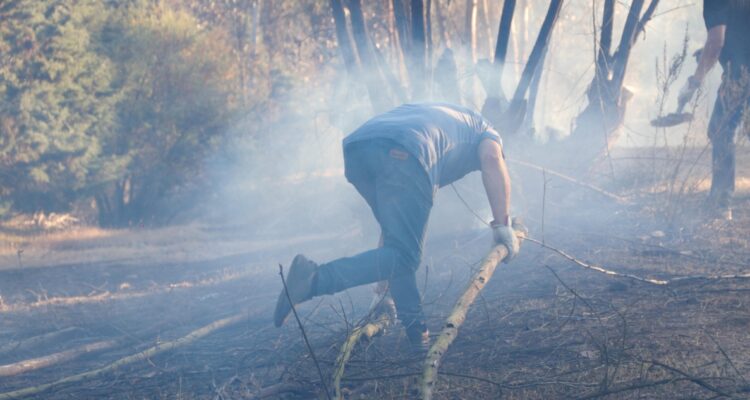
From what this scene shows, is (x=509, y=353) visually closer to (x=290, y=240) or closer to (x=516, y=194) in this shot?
(x=516, y=194)

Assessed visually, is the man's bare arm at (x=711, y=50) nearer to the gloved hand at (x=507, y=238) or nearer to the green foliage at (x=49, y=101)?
the gloved hand at (x=507, y=238)

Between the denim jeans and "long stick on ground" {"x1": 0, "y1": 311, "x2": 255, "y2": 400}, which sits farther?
the denim jeans

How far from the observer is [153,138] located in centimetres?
1366

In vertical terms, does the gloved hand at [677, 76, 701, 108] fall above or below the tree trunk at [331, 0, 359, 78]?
below

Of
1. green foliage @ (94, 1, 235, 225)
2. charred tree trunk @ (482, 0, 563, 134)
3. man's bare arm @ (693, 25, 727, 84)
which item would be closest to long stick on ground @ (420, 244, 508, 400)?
man's bare arm @ (693, 25, 727, 84)

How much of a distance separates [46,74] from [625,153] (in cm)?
951

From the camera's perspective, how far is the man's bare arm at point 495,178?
13.9 ft

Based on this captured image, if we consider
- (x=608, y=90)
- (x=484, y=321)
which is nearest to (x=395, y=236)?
(x=484, y=321)

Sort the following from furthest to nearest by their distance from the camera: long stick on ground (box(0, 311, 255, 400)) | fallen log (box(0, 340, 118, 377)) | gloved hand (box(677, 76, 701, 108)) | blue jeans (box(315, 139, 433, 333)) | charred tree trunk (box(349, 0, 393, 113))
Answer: charred tree trunk (box(349, 0, 393, 113)), gloved hand (box(677, 76, 701, 108)), fallen log (box(0, 340, 118, 377)), blue jeans (box(315, 139, 433, 333)), long stick on ground (box(0, 311, 255, 400))

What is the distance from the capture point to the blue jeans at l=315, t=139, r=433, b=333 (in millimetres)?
3803

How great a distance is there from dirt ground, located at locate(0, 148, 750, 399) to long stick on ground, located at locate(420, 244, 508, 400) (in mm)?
223

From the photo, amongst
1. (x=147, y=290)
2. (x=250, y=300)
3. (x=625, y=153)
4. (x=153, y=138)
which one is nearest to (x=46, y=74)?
(x=153, y=138)

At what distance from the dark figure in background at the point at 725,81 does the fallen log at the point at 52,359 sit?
5.14 meters

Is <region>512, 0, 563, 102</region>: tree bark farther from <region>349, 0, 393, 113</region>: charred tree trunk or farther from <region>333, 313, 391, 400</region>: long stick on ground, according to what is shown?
<region>333, 313, 391, 400</region>: long stick on ground
